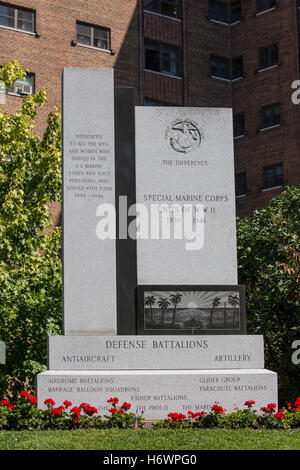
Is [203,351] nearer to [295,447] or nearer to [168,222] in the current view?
[168,222]

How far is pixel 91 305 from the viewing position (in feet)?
37.2

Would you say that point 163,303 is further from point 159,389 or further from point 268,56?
point 268,56

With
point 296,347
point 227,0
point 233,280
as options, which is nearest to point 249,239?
point 296,347

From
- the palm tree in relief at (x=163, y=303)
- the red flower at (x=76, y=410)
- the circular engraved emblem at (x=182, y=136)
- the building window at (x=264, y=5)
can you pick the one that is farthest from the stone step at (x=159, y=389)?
the building window at (x=264, y=5)

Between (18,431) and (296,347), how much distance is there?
875cm

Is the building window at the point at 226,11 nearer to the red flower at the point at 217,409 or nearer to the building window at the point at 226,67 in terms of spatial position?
the building window at the point at 226,67

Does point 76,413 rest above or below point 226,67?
below

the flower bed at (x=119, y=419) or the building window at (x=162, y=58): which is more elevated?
the building window at (x=162, y=58)

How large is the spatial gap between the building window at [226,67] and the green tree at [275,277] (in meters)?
19.8

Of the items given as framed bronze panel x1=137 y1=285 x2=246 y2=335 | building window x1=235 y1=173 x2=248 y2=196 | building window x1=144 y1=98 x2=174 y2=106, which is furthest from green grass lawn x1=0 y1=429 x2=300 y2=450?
building window x1=235 y1=173 x2=248 y2=196

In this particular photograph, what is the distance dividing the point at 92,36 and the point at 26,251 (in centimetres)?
1708

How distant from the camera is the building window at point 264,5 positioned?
35450 millimetres

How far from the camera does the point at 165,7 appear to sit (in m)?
35.1

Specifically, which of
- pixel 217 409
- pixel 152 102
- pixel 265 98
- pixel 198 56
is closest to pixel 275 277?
pixel 217 409
